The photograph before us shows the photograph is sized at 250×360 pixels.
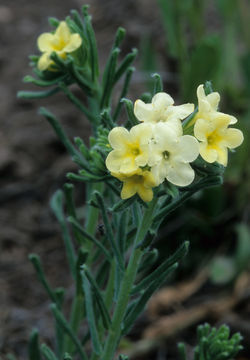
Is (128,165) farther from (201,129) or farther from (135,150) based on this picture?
(201,129)

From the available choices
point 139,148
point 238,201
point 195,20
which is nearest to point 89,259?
point 139,148

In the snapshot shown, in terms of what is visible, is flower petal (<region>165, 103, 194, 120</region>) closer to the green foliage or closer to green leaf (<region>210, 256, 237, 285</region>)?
the green foliage

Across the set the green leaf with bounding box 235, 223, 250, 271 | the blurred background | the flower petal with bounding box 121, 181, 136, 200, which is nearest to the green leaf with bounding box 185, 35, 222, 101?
the blurred background

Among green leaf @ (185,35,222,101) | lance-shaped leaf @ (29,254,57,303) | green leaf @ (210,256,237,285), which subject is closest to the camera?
lance-shaped leaf @ (29,254,57,303)

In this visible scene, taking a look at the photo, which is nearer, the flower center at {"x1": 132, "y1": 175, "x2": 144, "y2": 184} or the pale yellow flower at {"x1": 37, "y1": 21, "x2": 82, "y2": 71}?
the flower center at {"x1": 132, "y1": 175, "x2": 144, "y2": 184}

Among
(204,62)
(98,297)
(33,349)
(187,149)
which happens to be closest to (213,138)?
(187,149)

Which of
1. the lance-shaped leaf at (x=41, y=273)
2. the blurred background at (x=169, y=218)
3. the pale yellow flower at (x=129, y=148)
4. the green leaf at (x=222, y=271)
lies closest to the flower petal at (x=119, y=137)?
the pale yellow flower at (x=129, y=148)

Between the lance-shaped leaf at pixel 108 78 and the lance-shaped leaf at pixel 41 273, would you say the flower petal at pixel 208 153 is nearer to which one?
the lance-shaped leaf at pixel 108 78
